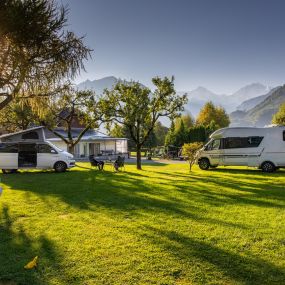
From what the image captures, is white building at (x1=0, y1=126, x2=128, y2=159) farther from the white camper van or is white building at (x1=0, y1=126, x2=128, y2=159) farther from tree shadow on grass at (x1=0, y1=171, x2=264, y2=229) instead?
tree shadow on grass at (x1=0, y1=171, x2=264, y2=229)

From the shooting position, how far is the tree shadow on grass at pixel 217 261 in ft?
14.6

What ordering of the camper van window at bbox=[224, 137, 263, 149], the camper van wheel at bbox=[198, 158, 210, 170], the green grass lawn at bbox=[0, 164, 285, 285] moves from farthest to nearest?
1. the camper van wheel at bbox=[198, 158, 210, 170]
2. the camper van window at bbox=[224, 137, 263, 149]
3. the green grass lawn at bbox=[0, 164, 285, 285]

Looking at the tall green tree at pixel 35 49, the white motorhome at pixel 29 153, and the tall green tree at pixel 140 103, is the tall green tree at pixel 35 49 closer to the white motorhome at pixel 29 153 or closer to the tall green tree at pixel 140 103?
the white motorhome at pixel 29 153

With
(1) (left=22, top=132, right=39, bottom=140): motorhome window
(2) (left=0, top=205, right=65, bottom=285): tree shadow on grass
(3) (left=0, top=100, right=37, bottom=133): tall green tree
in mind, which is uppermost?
(3) (left=0, top=100, right=37, bottom=133): tall green tree

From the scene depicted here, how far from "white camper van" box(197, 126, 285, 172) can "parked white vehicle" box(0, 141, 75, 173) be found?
9.32 metres

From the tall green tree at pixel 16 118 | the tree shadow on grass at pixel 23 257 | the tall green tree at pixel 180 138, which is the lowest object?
the tree shadow on grass at pixel 23 257

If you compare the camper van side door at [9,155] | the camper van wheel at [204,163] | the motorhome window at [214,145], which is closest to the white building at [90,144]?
the camper van wheel at [204,163]

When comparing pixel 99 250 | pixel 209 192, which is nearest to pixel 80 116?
pixel 209 192

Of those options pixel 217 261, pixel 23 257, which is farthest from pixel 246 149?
pixel 23 257

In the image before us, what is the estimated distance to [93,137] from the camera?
164 feet

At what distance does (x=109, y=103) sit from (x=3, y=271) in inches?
822

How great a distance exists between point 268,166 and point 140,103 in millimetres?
9860

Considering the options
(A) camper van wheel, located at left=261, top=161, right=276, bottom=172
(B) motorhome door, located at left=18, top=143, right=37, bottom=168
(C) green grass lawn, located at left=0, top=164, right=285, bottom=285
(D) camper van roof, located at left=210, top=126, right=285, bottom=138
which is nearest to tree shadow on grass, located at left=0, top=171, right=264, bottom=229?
(C) green grass lawn, located at left=0, top=164, right=285, bottom=285

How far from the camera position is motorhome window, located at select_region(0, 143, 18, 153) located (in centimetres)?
2058
